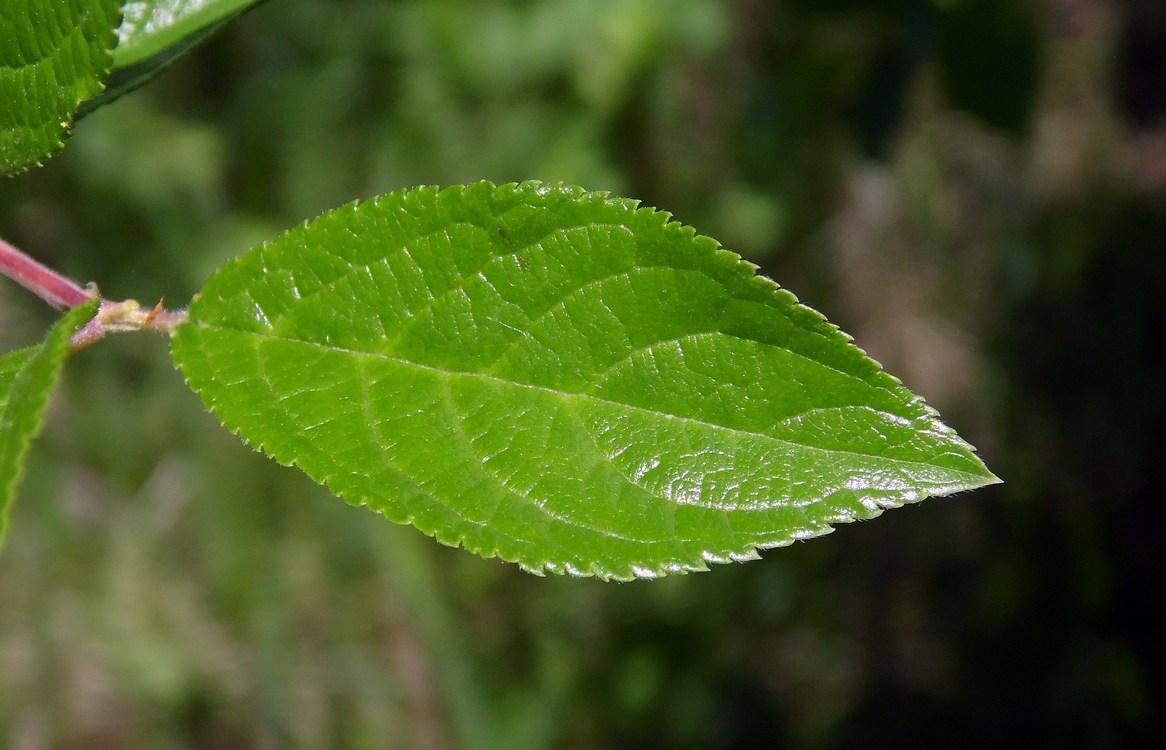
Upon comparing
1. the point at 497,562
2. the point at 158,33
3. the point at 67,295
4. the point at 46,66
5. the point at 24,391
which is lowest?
the point at 24,391

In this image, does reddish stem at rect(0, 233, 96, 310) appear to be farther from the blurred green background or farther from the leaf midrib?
the blurred green background

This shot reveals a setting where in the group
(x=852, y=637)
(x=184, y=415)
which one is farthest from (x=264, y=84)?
(x=852, y=637)

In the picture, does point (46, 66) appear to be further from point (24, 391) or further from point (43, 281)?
point (24, 391)

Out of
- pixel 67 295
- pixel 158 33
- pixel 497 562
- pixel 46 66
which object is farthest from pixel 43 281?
pixel 497 562

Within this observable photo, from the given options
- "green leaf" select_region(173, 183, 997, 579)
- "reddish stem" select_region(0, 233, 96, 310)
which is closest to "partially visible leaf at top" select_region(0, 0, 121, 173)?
"reddish stem" select_region(0, 233, 96, 310)

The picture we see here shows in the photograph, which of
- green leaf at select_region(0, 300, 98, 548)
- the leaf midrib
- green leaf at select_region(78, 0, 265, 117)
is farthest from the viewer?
green leaf at select_region(78, 0, 265, 117)

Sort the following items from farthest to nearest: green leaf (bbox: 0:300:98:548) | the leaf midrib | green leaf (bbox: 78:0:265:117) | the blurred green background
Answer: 1. the blurred green background
2. green leaf (bbox: 78:0:265:117)
3. the leaf midrib
4. green leaf (bbox: 0:300:98:548)
